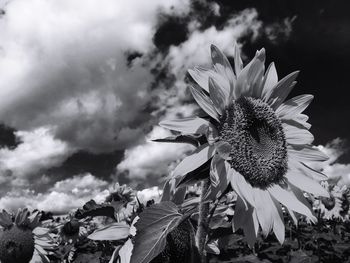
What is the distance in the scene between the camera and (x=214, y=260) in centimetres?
698

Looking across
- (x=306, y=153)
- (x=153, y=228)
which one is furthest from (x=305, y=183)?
(x=153, y=228)

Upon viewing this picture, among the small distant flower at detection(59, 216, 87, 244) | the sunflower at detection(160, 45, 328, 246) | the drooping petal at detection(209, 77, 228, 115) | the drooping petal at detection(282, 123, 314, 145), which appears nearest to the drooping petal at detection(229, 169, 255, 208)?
the sunflower at detection(160, 45, 328, 246)

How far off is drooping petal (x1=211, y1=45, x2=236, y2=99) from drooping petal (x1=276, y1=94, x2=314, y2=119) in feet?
1.53

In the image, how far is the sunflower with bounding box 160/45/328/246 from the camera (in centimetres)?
191

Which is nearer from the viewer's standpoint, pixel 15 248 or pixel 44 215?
pixel 15 248

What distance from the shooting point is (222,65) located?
212 centimetres

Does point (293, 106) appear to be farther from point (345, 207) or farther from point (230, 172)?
point (345, 207)

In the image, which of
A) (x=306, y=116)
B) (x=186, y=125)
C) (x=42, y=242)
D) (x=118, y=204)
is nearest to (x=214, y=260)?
(x=42, y=242)

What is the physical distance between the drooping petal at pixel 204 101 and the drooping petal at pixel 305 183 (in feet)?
2.10

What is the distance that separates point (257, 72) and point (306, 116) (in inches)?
17.4

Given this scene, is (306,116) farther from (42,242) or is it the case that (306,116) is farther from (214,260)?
(42,242)

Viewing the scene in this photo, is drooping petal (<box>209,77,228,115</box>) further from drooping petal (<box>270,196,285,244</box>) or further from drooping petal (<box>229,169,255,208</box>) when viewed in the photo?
drooping petal (<box>270,196,285,244</box>)

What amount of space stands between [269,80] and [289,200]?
690 millimetres

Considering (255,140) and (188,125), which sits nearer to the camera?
(188,125)
